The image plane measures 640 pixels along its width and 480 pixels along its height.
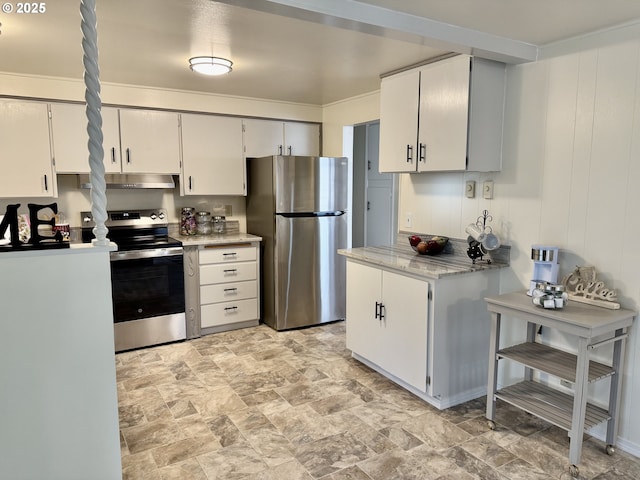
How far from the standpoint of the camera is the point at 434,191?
3482 mm

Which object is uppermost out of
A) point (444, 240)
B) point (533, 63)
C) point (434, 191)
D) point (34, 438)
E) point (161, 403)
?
point (533, 63)

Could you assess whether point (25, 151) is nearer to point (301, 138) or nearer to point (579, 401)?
point (301, 138)

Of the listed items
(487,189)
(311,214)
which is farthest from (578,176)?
(311,214)

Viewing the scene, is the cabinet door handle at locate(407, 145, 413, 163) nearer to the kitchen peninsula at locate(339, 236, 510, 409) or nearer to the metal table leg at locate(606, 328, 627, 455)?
the kitchen peninsula at locate(339, 236, 510, 409)

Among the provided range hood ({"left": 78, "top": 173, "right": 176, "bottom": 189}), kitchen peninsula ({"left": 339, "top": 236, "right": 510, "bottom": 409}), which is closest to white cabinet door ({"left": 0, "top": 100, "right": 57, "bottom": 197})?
range hood ({"left": 78, "top": 173, "right": 176, "bottom": 189})

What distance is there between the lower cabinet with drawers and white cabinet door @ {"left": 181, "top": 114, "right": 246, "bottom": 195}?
2.04 ft

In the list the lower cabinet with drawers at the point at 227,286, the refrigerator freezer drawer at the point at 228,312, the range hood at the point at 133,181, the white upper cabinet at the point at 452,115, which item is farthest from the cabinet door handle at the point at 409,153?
the range hood at the point at 133,181

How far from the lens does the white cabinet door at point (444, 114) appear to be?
9.27 feet

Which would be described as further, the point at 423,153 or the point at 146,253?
the point at 146,253

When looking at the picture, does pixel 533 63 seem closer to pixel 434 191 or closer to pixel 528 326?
pixel 434 191

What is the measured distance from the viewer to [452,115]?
2.89 meters

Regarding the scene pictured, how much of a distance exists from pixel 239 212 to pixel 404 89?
91.2 inches

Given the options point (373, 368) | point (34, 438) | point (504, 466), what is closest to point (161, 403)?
point (34, 438)

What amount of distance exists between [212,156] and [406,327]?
101 inches
